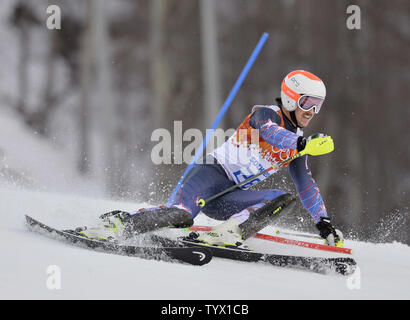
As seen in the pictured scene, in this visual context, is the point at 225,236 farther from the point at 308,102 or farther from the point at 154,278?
the point at 308,102

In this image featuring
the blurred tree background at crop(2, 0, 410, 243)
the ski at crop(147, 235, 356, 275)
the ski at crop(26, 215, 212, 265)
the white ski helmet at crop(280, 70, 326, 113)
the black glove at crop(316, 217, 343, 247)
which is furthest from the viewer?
the blurred tree background at crop(2, 0, 410, 243)

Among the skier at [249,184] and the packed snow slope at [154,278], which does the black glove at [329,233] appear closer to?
the skier at [249,184]

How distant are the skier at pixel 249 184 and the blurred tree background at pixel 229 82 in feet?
33.2

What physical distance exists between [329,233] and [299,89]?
965mm

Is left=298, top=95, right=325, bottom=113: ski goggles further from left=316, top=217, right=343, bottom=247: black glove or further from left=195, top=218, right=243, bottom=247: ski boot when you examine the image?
left=195, top=218, right=243, bottom=247: ski boot

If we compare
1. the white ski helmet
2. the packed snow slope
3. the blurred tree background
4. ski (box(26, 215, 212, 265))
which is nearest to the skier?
the white ski helmet

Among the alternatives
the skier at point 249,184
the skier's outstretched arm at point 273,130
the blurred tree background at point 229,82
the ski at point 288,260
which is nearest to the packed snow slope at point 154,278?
the ski at point 288,260

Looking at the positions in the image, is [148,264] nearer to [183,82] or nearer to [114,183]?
[114,183]

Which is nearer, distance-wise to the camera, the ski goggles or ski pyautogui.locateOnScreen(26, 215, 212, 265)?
ski pyautogui.locateOnScreen(26, 215, 212, 265)

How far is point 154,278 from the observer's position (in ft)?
8.22

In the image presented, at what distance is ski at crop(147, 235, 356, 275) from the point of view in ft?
9.97

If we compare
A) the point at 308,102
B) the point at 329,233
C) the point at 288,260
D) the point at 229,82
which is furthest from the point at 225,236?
the point at 229,82

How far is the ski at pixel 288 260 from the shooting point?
3039 millimetres

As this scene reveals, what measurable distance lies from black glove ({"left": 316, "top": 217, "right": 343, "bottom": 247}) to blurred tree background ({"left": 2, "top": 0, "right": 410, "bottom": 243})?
398 inches
